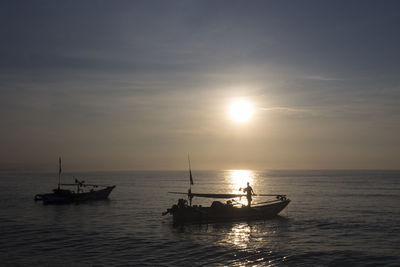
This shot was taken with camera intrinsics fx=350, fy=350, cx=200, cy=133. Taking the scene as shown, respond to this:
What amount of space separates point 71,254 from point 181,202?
14.7 meters

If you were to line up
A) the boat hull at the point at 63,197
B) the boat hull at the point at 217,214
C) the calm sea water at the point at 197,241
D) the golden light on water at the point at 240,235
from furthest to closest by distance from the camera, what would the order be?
the boat hull at the point at 63,197
the boat hull at the point at 217,214
the golden light on water at the point at 240,235
the calm sea water at the point at 197,241

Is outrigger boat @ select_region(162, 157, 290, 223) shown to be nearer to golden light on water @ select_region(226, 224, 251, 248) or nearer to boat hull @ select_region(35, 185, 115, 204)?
golden light on water @ select_region(226, 224, 251, 248)

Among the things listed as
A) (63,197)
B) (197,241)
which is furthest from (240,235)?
(63,197)

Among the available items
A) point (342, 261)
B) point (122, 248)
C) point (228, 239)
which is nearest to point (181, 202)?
point (228, 239)

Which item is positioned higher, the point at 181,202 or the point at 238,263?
the point at 181,202

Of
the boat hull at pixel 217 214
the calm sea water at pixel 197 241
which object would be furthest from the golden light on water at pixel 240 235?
the boat hull at pixel 217 214

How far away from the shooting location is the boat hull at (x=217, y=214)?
113ft

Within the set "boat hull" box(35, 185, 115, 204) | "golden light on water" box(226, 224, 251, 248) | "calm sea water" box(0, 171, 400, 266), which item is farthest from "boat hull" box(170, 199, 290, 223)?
"boat hull" box(35, 185, 115, 204)

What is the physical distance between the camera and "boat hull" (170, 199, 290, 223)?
3444 centimetres

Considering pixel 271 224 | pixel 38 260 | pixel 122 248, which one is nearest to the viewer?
pixel 38 260

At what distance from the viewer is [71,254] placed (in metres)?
21.8

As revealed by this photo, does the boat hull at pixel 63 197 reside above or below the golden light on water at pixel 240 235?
above

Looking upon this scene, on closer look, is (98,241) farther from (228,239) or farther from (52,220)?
(52,220)

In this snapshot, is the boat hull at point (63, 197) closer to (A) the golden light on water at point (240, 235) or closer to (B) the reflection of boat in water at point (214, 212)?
(B) the reflection of boat in water at point (214, 212)
